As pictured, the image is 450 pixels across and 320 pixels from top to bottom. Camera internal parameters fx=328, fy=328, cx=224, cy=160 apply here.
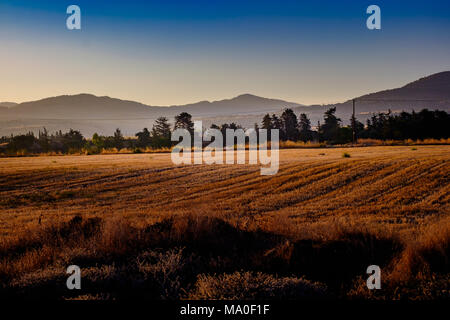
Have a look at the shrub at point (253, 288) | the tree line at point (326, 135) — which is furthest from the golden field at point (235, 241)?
the tree line at point (326, 135)

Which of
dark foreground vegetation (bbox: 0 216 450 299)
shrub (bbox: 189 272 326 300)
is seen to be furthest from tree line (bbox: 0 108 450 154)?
shrub (bbox: 189 272 326 300)

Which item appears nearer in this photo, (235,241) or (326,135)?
(235,241)

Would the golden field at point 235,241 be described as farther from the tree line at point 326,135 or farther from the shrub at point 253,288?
the tree line at point 326,135

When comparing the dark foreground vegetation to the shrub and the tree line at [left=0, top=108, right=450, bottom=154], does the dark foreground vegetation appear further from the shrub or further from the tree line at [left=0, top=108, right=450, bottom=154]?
the tree line at [left=0, top=108, right=450, bottom=154]

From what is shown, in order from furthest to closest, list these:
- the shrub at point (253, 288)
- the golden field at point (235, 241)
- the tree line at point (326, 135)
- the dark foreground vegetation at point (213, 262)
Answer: the tree line at point (326, 135), the golden field at point (235, 241), the dark foreground vegetation at point (213, 262), the shrub at point (253, 288)

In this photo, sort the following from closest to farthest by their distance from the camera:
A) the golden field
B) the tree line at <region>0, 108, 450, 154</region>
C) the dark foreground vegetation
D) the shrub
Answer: the shrub
the dark foreground vegetation
the golden field
the tree line at <region>0, 108, 450, 154</region>

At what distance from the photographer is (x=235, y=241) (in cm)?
690

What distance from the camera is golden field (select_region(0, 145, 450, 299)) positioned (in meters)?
4.85

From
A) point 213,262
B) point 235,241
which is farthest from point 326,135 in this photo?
point 213,262

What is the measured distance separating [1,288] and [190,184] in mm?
10214

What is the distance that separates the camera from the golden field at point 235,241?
4.85 metres

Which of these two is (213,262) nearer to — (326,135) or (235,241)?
(235,241)

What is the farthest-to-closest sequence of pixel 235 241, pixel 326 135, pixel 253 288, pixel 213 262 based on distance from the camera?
pixel 326 135 → pixel 235 241 → pixel 213 262 → pixel 253 288
